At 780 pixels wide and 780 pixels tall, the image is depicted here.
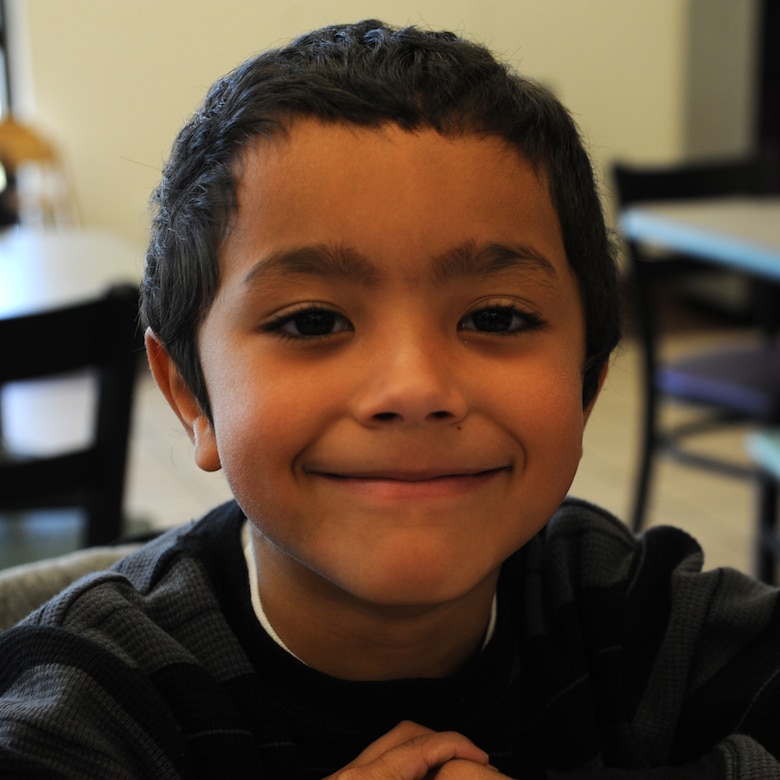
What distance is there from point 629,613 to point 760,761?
0.15 metres

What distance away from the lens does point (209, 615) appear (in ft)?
2.83

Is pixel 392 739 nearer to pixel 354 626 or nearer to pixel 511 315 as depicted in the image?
pixel 354 626

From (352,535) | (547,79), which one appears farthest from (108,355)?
(547,79)

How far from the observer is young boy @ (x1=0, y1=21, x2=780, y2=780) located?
74cm

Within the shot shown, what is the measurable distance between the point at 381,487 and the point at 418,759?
19cm

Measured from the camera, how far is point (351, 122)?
76cm

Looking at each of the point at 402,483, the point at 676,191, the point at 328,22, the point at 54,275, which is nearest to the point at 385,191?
the point at 402,483

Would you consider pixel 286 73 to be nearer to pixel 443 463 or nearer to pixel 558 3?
pixel 443 463

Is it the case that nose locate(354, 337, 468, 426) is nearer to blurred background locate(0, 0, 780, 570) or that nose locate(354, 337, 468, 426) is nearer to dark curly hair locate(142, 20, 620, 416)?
dark curly hair locate(142, 20, 620, 416)

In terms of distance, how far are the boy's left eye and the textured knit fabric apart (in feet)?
0.82

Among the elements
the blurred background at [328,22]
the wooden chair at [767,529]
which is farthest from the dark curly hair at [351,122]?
the blurred background at [328,22]

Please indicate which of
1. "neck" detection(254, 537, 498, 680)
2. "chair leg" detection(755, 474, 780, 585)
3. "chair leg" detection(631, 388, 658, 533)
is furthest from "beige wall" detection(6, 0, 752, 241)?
"neck" detection(254, 537, 498, 680)

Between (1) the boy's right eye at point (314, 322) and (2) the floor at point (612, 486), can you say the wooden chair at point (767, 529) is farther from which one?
(1) the boy's right eye at point (314, 322)

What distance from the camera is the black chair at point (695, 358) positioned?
2939mm
